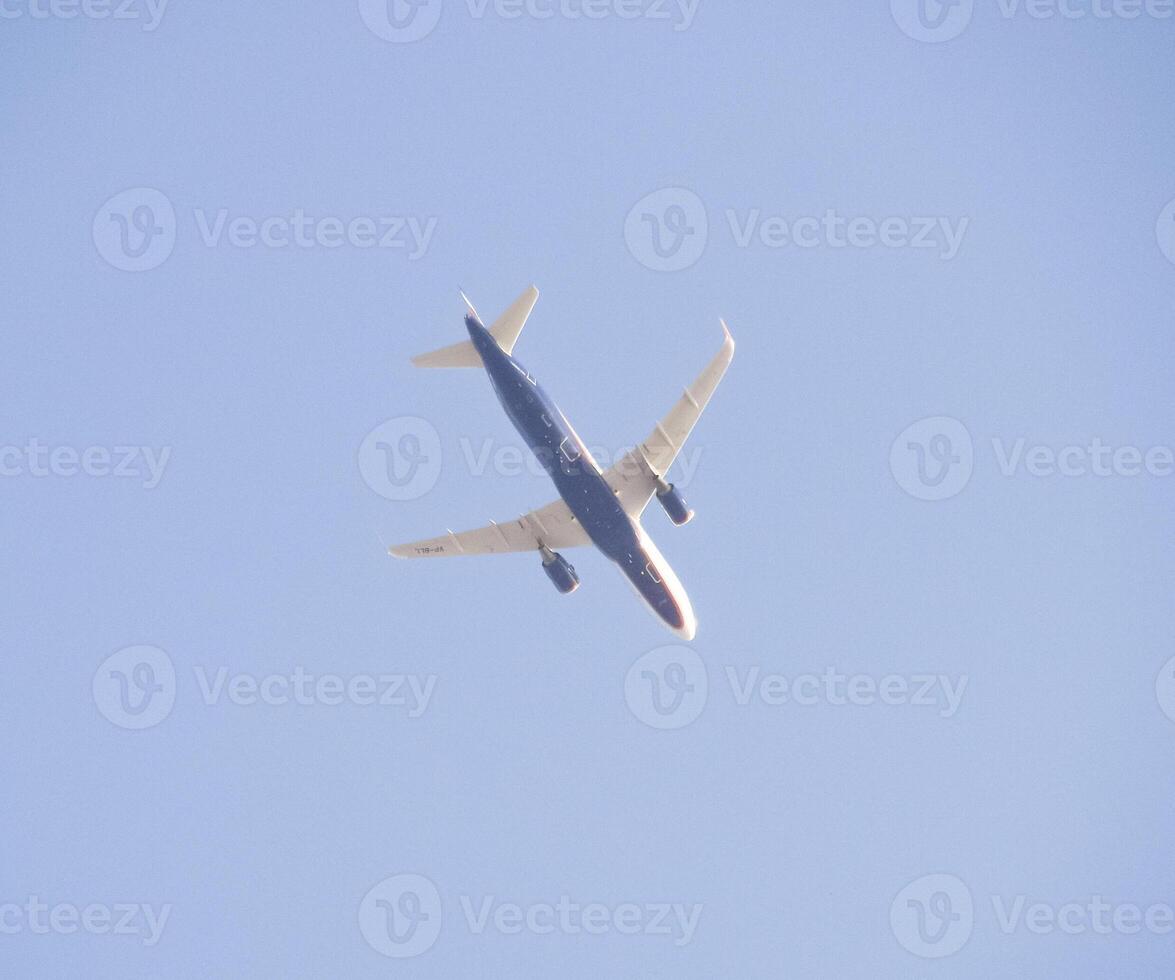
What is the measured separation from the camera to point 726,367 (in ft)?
177

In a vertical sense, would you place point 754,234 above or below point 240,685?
above

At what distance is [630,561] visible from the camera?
55.9 meters

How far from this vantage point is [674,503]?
55.3m

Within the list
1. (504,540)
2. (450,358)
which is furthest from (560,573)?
(450,358)

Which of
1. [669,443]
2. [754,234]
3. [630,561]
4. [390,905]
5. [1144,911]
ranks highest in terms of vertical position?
[754,234]

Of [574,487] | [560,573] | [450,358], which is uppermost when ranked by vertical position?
[450,358]

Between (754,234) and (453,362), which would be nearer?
(453,362)

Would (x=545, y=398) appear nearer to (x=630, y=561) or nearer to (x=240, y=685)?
(x=630, y=561)

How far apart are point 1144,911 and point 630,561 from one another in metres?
20.0

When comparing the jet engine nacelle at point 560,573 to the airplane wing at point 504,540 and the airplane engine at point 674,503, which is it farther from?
the airplane engine at point 674,503

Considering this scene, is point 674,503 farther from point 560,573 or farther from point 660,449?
point 560,573

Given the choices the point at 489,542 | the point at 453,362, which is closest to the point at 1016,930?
the point at 489,542

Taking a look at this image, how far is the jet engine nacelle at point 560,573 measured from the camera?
5831 centimetres

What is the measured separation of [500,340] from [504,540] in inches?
344
